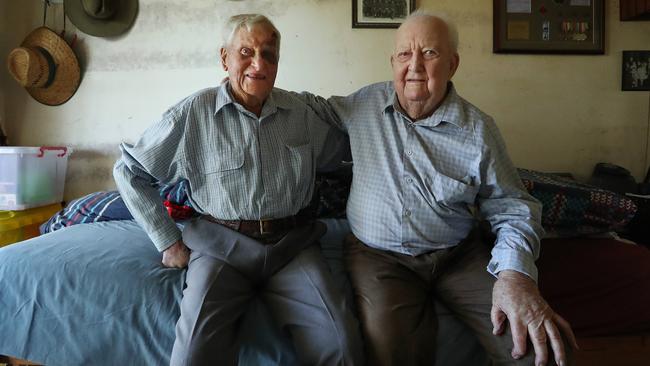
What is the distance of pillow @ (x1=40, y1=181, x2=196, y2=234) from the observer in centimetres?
182

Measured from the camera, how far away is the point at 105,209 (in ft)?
6.20

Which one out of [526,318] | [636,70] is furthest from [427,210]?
[636,70]

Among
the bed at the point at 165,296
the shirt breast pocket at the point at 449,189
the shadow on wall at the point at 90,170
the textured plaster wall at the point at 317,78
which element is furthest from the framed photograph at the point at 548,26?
the shadow on wall at the point at 90,170

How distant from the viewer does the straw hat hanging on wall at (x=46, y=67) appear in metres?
2.24

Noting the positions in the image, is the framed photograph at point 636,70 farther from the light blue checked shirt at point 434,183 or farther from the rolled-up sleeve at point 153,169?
the rolled-up sleeve at point 153,169

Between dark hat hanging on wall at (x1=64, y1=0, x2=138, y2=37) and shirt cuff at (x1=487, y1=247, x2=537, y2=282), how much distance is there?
2240 millimetres

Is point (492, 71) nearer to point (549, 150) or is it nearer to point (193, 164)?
point (549, 150)

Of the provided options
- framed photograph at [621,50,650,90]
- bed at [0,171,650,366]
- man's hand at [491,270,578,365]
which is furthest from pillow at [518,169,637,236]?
framed photograph at [621,50,650,90]

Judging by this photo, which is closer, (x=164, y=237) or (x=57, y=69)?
(x=164, y=237)

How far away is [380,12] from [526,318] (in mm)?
1764

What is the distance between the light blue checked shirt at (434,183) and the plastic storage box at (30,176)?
173cm

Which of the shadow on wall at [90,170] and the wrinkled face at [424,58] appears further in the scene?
the shadow on wall at [90,170]

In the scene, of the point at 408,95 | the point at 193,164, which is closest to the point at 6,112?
the point at 193,164

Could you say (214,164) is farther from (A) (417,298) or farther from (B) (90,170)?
(B) (90,170)
